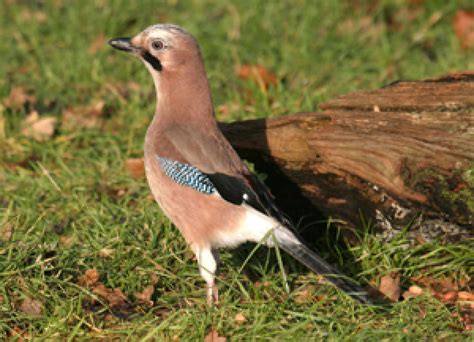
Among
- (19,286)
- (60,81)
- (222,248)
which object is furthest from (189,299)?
(60,81)

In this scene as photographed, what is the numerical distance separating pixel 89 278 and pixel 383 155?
1669mm

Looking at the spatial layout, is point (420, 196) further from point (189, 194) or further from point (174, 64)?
point (174, 64)

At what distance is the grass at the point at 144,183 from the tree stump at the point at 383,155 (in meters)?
0.20

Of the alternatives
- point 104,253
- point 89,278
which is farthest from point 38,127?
point 89,278

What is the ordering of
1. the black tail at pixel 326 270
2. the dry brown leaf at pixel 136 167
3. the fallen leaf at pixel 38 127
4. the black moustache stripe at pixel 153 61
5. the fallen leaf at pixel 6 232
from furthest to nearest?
the fallen leaf at pixel 38 127, the dry brown leaf at pixel 136 167, the black moustache stripe at pixel 153 61, the fallen leaf at pixel 6 232, the black tail at pixel 326 270

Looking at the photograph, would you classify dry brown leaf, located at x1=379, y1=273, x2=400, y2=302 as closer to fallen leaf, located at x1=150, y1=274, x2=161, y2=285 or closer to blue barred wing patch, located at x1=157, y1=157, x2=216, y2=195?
blue barred wing patch, located at x1=157, y1=157, x2=216, y2=195

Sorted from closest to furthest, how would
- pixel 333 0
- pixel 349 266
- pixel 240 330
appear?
pixel 240 330, pixel 349 266, pixel 333 0

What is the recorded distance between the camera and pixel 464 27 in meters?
7.87

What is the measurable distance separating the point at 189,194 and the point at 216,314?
27.8 inches

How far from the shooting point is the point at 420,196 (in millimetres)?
4879

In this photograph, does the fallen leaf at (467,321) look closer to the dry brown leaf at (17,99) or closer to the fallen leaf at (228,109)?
the fallen leaf at (228,109)

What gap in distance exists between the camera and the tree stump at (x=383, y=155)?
15.9ft

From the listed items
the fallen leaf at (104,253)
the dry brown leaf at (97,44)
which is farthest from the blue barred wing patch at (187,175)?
the dry brown leaf at (97,44)

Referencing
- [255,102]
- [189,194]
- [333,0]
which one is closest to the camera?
[189,194]
